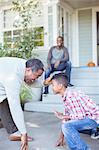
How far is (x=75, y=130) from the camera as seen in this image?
3.36 meters

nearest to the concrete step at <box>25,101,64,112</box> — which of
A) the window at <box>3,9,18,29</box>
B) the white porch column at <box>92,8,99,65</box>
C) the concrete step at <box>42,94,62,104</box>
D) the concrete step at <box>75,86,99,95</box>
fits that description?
the concrete step at <box>42,94,62,104</box>

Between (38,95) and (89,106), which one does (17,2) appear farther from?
(89,106)

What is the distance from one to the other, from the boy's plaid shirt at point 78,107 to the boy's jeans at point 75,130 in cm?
8

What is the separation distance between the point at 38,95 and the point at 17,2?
3.69 m

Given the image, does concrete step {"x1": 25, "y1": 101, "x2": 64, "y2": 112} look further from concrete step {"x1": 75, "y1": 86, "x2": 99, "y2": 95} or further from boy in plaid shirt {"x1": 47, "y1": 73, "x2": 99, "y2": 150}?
boy in plaid shirt {"x1": 47, "y1": 73, "x2": 99, "y2": 150}

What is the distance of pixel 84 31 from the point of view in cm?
1105

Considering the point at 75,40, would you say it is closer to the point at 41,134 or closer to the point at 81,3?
the point at 81,3

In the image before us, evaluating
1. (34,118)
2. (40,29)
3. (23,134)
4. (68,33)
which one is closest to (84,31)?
(68,33)

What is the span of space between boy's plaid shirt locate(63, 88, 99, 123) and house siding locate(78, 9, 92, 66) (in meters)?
7.64

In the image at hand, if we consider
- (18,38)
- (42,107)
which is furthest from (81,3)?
(42,107)

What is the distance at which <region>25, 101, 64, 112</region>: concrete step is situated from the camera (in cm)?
687

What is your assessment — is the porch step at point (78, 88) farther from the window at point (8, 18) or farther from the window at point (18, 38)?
the window at point (8, 18)

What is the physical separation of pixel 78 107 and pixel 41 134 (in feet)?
4.83

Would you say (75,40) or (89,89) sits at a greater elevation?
(75,40)
